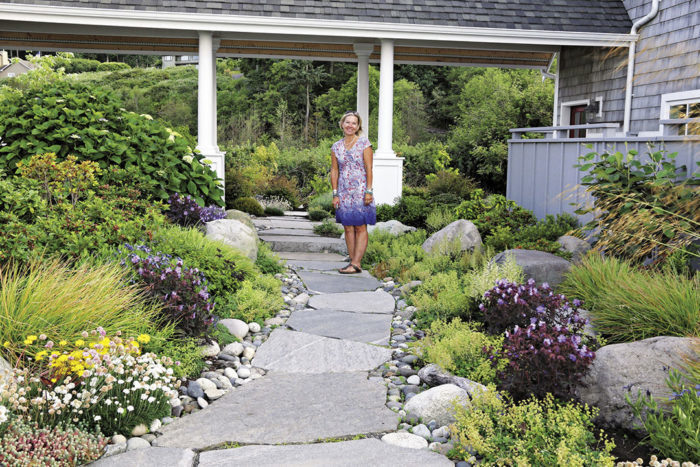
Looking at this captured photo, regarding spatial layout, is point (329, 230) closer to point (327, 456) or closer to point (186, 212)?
point (186, 212)

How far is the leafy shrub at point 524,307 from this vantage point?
3811 mm

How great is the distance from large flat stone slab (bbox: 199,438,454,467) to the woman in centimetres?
389

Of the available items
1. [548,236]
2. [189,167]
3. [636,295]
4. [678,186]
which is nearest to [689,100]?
[548,236]

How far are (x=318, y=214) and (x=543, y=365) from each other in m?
7.73

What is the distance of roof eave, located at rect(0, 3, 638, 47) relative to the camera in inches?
357

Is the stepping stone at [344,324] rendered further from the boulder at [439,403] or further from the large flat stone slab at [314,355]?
the boulder at [439,403]

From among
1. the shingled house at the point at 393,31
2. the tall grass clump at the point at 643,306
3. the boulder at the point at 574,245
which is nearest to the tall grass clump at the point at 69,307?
the tall grass clump at the point at 643,306

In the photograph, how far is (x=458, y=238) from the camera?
22.3 ft

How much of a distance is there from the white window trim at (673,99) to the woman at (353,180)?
13.6 feet

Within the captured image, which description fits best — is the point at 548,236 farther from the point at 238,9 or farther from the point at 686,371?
the point at 238,9

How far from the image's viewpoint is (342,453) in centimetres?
292

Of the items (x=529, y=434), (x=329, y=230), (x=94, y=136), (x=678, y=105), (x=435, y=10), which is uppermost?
(x=435, y=10)

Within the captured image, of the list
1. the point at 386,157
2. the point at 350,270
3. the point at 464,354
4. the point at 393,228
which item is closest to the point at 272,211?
the point at 386,157

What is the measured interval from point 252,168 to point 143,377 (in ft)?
32.0
